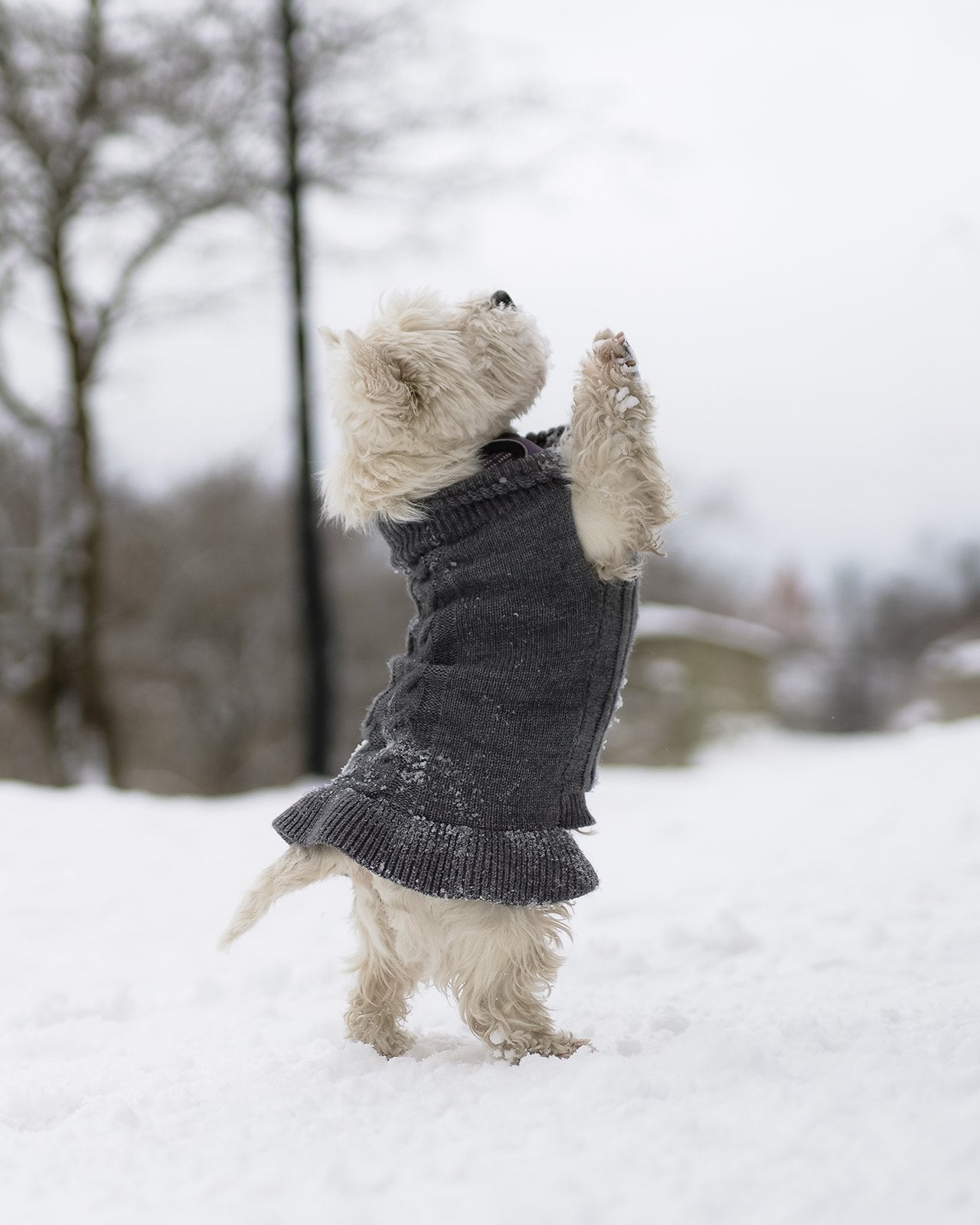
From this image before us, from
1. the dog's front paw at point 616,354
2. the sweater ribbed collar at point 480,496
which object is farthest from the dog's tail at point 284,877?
the dog's front paw at point 616,354

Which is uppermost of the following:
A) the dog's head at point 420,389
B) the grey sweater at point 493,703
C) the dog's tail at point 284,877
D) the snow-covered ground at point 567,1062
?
the dog's head at point 420,389

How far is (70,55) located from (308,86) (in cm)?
215

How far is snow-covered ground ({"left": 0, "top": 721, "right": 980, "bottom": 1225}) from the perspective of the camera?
1792mm

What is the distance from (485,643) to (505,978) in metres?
0.77

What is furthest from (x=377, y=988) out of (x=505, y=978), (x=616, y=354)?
(x=616, y=354)

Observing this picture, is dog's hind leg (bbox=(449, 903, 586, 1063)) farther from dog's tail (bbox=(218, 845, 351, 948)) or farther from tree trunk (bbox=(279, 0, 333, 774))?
tree trunk (bbox=(279, 0, 333, 774))

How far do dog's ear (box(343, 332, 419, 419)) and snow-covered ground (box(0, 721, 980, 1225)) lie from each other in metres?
1.49

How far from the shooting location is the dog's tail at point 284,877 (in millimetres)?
2541

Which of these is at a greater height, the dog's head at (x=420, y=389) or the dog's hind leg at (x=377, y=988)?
the dog's head at (x=420, y=389)

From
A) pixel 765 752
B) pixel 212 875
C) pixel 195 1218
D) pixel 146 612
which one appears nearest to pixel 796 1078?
pixel 195 1218

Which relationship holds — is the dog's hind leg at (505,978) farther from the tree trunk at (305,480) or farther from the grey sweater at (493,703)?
the tree trunk at (305,480)

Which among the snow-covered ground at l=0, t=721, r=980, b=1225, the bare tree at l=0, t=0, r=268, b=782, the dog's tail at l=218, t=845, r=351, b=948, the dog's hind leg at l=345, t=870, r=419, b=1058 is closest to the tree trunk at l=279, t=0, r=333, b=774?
the bare tree at l=0, t=0, r=268, b=782

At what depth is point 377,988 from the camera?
273 centimetres

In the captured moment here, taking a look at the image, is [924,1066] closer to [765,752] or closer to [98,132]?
[765,752]
